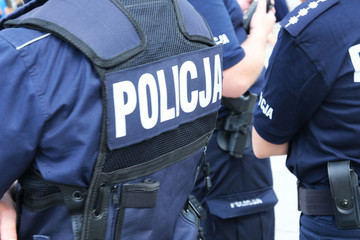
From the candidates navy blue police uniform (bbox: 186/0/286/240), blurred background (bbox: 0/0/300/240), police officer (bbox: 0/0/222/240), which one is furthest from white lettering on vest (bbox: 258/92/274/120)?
blurred background (bbox: 0/0/300/240)

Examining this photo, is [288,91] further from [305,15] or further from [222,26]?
[222,26]

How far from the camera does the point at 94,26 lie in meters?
1.24

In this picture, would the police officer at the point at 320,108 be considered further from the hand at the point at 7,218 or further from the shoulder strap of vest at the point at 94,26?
the hand at the point at 7,218

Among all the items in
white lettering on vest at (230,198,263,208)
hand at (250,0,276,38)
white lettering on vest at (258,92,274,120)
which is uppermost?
hand at (250,0,276,38)

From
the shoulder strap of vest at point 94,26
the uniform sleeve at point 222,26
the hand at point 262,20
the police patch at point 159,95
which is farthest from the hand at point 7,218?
the hand at point 262,20

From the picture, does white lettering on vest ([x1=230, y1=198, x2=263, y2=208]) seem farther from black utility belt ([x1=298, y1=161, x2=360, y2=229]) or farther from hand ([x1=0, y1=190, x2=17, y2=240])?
hand ([x1=0, y1=190, x2=17, y2=240])

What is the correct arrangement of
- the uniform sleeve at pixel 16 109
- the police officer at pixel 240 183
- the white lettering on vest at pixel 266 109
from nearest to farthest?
the uniform sleeve at pixel 16 109
the white lettering on vest at pixel 266 109
the police officer at pixel 240 183

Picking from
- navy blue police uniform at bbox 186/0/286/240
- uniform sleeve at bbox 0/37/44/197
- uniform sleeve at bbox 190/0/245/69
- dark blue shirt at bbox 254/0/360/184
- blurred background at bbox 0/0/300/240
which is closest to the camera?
uniform sleeve at bbox 0/37/44/197

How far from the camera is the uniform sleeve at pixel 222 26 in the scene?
6.87 ft

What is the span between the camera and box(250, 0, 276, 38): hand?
7.73ft

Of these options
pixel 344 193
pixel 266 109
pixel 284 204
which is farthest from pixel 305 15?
pixel 284 204

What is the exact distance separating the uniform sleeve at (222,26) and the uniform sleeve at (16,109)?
1.08 metres

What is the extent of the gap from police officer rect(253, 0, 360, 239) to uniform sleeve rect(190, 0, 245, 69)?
1.10ft

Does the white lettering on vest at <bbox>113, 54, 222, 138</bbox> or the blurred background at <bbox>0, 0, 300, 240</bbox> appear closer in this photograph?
the white lettering on vest at <bbox>113, 54, 222, 138</bbox>
